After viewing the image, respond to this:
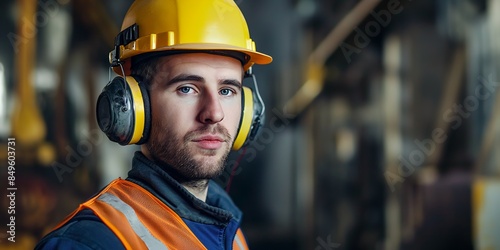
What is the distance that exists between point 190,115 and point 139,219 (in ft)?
0.99

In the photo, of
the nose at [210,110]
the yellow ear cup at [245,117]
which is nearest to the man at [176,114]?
the nose at [210,110]

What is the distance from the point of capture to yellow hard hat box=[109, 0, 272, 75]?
1608 millimetres

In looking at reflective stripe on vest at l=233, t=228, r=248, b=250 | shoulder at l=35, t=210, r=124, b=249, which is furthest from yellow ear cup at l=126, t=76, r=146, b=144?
reflective stripe on vest at l=233, t=228, r=248, b=250

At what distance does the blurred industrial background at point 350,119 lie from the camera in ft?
13.8

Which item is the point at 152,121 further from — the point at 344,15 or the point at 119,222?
the point at 344,15

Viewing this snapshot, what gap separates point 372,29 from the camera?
182 inches

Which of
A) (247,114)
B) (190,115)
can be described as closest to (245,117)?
(247,114)

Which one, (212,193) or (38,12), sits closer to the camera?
(212,193)

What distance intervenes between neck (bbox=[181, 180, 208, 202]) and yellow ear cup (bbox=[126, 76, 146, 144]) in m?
0.19

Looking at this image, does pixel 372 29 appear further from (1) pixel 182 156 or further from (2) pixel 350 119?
(1) pixel 182 156

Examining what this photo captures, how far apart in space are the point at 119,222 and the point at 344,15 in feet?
11.6

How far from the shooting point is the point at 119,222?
4.68ft

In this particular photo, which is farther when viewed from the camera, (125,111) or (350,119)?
(350,119)

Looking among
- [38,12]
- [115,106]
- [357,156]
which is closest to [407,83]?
[357,156]
